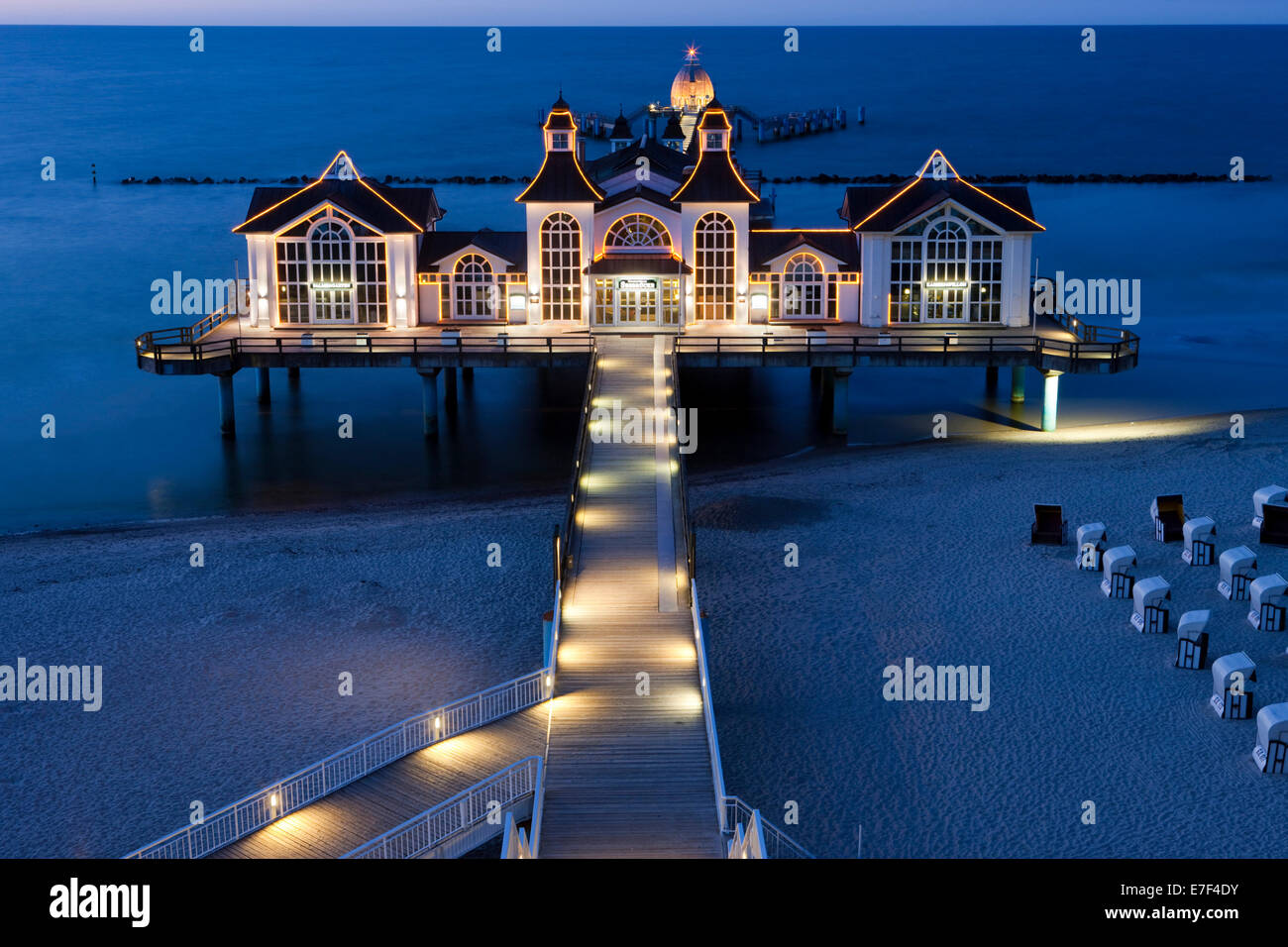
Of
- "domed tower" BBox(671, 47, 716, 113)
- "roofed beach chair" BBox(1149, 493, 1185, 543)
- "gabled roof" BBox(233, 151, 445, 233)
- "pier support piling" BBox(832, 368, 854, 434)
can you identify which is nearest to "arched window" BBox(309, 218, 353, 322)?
"gabled roof" BBox(233, 151, 445, 233)

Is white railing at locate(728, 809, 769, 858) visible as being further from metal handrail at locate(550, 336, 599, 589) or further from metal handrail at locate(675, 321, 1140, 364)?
metal handrail at locate(675, 321, 1140, 364)

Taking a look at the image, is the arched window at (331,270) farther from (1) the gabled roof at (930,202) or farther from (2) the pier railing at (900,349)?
(1) the gabled roof at (930,202)

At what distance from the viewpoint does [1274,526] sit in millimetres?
26969

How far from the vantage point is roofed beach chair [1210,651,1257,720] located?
20.2 metres

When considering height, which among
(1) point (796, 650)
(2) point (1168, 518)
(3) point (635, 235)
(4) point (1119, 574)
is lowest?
(1) point (796, 650)

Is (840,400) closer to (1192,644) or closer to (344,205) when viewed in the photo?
(344,205)

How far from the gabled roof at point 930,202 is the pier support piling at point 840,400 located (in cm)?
375

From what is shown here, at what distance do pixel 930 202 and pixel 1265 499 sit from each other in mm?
13922

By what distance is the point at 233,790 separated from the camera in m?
19.4

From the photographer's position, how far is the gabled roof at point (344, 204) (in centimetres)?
3959

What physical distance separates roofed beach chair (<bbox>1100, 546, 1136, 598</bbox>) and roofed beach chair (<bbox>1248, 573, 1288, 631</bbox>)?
89.1 inches

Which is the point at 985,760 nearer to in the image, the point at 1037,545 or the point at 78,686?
the point at 1037,545

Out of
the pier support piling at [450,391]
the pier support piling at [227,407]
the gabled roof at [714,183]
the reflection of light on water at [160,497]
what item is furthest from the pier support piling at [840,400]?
the reflection of light on water at [160,497]

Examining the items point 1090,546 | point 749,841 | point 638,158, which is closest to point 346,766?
point 749,841
